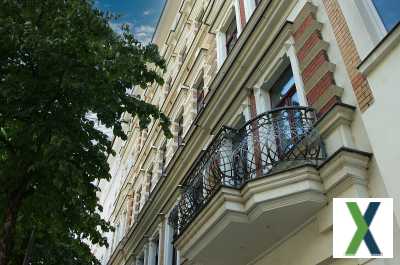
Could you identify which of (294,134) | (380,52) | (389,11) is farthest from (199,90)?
(380,52)

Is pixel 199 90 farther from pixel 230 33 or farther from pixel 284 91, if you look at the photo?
pixel 284 91

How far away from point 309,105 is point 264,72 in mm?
2081

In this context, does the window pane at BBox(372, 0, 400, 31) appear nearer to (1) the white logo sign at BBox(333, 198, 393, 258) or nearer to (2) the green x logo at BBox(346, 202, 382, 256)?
(1) the white logo sign at BBox(333, 198, 393, 258)

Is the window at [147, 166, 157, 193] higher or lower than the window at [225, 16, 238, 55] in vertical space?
lower

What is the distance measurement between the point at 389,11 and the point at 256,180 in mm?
3148

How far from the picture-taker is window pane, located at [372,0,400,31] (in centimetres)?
625

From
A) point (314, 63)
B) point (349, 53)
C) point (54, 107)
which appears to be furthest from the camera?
point (54, 107)

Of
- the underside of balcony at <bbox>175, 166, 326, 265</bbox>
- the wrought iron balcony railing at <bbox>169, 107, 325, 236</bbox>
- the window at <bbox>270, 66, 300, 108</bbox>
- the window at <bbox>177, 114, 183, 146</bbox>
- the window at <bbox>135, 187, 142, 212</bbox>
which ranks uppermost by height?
the window at <bbox>177, 114, 183, 146</bbox>

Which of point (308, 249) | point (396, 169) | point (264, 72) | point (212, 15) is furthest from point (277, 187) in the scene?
point (212, 15)

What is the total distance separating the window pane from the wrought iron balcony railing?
174 cm

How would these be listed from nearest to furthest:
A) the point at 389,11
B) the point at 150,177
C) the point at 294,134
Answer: the point at 389,11 → the point at 294,134 → the point at 150,177

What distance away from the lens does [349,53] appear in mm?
6961

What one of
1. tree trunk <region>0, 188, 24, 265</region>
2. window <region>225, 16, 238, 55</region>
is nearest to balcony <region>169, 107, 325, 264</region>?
tree trunk <region>0, 188, 24, 265</region>

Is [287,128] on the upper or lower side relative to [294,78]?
lower
